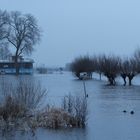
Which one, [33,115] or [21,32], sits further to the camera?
[21,32]

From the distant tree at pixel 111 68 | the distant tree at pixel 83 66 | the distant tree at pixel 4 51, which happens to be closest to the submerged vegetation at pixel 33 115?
the distant tree at pixel 111 68

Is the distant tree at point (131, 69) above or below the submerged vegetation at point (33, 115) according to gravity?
above

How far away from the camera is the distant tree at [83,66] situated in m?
87.9

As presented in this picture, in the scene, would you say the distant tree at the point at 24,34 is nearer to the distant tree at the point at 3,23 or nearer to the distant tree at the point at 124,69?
the distant tree at the point at 3,23

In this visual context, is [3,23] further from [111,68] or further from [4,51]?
[111,68]

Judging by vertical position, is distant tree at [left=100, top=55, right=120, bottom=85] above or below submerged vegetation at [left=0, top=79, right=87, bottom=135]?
above

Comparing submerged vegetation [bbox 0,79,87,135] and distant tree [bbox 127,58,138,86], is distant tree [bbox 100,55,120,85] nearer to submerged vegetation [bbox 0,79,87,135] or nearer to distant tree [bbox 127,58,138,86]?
distant tree [bbox 127,58,138,86]

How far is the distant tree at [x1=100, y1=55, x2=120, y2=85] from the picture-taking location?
5984 cm

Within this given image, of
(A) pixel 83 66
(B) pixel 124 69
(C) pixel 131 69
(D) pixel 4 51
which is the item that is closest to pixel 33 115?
(B) pixel 124 69

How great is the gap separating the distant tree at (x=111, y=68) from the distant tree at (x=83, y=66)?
21.2 m

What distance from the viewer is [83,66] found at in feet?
290

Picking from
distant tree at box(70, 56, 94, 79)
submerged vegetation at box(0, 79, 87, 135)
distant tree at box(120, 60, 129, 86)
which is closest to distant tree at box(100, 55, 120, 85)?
distant tree at box(120, 60, 129, 86)

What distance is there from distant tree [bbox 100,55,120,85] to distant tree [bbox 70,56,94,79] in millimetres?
21176

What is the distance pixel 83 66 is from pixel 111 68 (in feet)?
90.1
